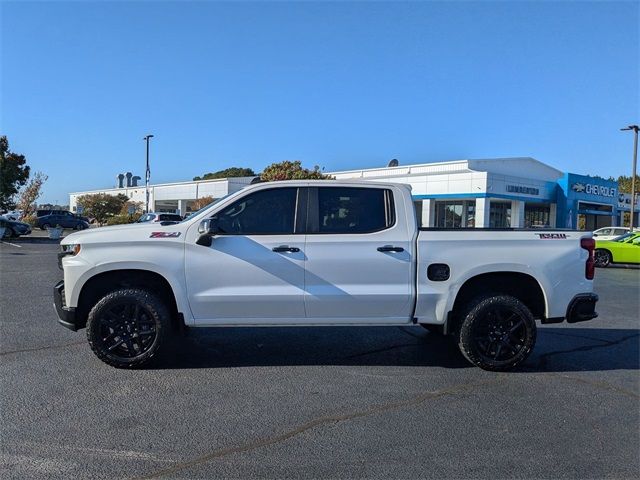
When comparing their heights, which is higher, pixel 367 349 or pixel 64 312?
pixel 64 312

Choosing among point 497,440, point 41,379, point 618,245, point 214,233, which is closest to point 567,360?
point 497,440

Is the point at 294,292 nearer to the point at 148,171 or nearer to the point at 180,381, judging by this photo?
the point at 180,381

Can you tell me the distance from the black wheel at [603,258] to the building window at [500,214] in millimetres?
19488

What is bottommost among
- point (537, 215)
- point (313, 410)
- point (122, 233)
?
point (313, 410)

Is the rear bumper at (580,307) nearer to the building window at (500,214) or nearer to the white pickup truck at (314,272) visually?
the white pickup truck at (314,272)

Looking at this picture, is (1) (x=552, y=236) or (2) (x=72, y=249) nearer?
(2) (x=72, y=249)

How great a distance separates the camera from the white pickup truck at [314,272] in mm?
5438

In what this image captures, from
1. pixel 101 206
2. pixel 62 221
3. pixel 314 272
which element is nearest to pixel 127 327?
pixel 314 272

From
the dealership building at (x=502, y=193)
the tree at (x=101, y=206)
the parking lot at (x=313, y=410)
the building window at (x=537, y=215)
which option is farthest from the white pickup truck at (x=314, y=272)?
the tree at (x=101, y=206)

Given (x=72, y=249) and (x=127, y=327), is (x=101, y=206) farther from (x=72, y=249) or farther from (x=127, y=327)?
(x=127, y=327)

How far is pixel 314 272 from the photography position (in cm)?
551

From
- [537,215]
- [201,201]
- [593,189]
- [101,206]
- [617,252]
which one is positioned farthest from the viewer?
[101,206]

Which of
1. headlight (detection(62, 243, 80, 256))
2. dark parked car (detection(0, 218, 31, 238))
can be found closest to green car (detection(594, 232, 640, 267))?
headlight (detection(62, 243, 80, 256))

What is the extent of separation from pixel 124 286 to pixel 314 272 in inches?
79.4
